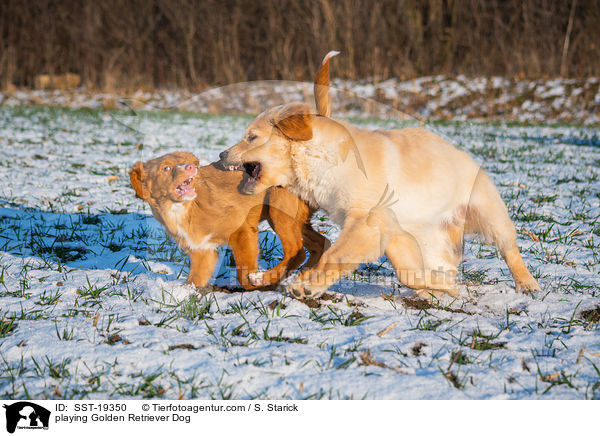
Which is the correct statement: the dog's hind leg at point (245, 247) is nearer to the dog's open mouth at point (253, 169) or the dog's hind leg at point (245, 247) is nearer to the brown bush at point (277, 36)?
the dog's open mouth at point (253, 169)

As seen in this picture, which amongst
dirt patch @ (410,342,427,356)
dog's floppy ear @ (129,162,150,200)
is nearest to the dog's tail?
dog's floppy ear @ (129,162,150,200)

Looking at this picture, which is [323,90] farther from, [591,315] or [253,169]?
[591,315]

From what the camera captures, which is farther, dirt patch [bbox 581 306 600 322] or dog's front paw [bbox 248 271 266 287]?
dog's front paw [bbox 248 271 266 287]

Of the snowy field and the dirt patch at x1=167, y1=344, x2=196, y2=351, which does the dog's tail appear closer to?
the snowy field

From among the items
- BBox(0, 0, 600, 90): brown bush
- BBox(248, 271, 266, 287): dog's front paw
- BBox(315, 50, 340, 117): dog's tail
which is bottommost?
BBox(248, 271, 266, 287): dog's front paw

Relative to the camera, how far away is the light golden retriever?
230 cm

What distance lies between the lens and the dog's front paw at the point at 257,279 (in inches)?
107

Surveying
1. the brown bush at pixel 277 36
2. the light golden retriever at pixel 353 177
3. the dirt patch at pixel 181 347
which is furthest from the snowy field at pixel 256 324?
the brown bush at pixel 277 36

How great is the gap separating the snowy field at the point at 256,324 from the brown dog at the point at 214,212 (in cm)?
10

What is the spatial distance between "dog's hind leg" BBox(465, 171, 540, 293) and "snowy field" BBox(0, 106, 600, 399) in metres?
0.13

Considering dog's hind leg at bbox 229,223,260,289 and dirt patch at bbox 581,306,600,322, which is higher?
dog's hind leg at bbox 229,223,260,289
